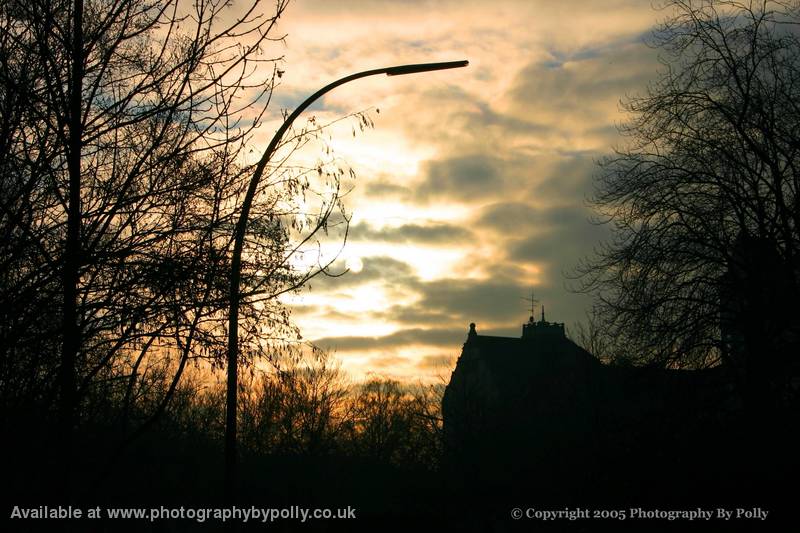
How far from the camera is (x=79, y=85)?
7.83 meters

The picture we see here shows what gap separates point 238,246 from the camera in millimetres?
8648

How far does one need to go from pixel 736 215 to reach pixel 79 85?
13209mm

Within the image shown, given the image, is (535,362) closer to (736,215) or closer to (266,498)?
(266,498)

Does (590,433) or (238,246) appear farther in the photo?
(590,433)

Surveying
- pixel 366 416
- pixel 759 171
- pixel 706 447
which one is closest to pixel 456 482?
pixel 706 447

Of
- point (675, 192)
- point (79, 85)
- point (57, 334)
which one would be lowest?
point (57, 334)

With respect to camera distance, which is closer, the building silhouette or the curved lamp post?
the curved lamp post

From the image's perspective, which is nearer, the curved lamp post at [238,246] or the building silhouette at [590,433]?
the curved lamp post at [238,246]

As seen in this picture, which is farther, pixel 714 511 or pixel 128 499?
pixel 128 499

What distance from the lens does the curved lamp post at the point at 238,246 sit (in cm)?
862

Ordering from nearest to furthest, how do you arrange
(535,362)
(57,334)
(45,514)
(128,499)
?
(57,334)
(45,514)
(128,499)
(535,362)

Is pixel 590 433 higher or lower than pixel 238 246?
lower

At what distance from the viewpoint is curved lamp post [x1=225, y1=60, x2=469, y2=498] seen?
28.3ft

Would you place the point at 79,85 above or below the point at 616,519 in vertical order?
above
